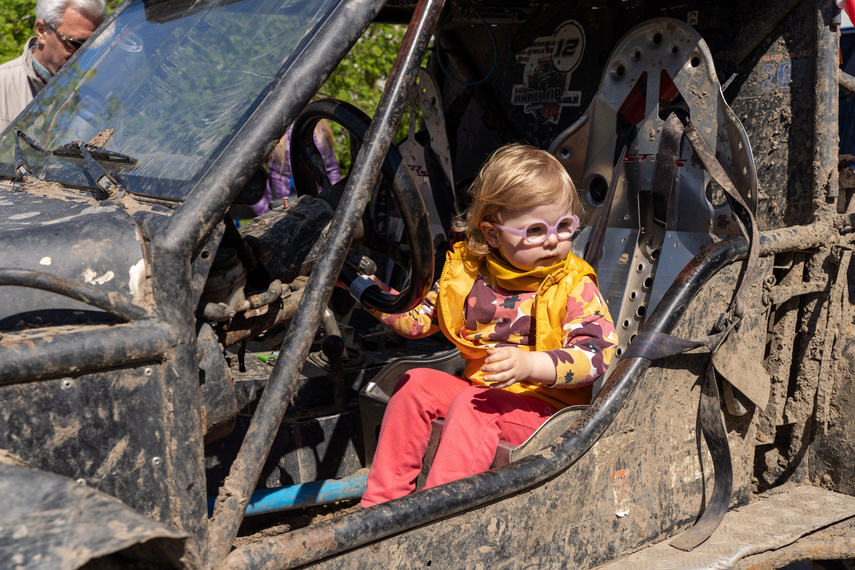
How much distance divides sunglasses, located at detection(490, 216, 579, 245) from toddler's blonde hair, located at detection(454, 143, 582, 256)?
0.05 meters

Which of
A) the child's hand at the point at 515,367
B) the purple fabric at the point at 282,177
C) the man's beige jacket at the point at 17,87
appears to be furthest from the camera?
the purple fabric at the point at 282,177

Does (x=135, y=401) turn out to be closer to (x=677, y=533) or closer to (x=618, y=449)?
(x=618, y=449)

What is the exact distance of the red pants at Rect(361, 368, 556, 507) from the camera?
1.82m

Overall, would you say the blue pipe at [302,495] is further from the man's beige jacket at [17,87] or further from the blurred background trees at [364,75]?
the blurred background trees at [364,75]

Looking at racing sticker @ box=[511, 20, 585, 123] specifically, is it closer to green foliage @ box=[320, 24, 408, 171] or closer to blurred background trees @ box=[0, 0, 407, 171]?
blurred background trees @ box=[0, 0, 407, 171]

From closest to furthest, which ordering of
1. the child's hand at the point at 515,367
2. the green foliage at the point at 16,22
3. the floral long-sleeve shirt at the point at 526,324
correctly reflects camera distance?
1. the child's hand at the point at 515,367
2. the floral long-sleeve shirt at the point at 526,324
3. the green foliage at the point at 16,22

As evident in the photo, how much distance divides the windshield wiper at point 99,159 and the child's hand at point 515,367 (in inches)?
32.2

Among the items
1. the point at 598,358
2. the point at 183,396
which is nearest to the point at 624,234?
the point at 598,358

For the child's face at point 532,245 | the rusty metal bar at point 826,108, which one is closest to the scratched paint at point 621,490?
the child's face at point 532,245

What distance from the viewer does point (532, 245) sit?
77.5 inches

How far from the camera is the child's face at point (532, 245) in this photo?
1.97 m

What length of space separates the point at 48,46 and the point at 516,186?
2.61 m

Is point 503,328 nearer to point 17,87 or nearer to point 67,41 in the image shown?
point 67,41

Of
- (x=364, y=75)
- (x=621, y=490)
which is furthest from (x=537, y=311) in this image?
(x=364, y=75)
